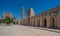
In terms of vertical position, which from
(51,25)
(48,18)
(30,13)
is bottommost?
(51,25)

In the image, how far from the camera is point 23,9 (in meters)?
54.2

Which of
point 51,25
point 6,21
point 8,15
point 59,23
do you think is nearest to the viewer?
point 59,23

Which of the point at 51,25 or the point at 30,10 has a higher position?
the point at 30,10

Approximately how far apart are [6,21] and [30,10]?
10509 mm

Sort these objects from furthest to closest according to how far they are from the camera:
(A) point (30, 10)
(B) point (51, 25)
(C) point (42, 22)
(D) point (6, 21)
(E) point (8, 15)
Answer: (E) point (8, 15), (A) point (30, 10), (D) point (6, 21), (C) point (42, 22), (B) point (51, 25)

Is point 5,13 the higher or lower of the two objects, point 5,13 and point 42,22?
the higher

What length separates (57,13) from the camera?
1878 cm

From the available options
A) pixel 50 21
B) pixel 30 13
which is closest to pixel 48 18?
pixel 50 21

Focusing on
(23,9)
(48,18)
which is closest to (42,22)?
(48,18)

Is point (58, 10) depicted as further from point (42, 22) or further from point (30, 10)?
point (30, 10)

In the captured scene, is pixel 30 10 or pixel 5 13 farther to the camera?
pixel 5 13

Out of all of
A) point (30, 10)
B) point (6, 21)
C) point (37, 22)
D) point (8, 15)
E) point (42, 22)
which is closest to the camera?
point (42, 22)

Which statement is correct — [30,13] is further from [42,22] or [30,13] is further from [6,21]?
[42,22]

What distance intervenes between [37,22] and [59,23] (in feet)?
42.1
